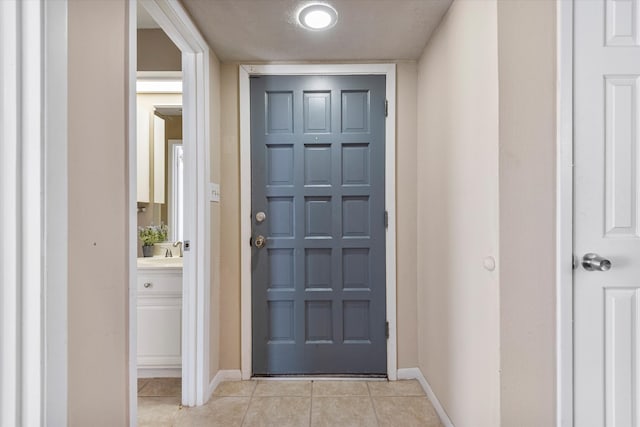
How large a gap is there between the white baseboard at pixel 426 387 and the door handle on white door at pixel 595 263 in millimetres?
981

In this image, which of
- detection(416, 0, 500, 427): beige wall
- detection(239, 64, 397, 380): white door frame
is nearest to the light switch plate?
detection(239, 64, 397, 380): white door frame

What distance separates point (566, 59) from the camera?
124cm

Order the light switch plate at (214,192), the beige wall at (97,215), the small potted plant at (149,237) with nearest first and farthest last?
1. the beige wall at (97,215)
2. the light switch plate at (214,192)
3. the small potted plant at (149,237)

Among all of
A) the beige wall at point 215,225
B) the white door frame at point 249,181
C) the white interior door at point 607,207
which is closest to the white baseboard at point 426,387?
the white door frame at point 249,181

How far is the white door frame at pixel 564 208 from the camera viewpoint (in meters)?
1.23

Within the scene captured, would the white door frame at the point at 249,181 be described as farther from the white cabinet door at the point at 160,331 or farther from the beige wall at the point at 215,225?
the white cabinet door at the point at 160,331

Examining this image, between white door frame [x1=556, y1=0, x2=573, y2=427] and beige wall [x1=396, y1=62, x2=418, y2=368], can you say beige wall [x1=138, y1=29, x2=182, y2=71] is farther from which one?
white door frame [x1=556, y1=0, x2=573, y2=427]

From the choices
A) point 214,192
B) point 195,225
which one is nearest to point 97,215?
point 195,225

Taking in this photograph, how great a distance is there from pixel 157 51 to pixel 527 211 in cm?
224
